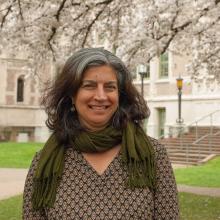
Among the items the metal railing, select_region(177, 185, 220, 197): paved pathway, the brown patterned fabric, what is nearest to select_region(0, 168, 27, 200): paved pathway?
select_region(177, 185, 220, 197): paved pathway

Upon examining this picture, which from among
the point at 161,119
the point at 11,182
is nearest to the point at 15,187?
the point at 11,182

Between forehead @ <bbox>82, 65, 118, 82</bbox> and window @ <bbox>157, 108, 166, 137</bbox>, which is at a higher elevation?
forehead @ <bbox>82, 65, 118, 82</bbox>

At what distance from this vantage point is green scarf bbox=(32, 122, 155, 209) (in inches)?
111

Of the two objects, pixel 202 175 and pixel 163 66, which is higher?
pixel 163 66

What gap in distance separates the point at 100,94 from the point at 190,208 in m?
8.01

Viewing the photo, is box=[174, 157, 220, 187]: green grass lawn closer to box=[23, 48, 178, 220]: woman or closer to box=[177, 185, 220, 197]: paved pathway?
box=[177, 185, 220, 197]: paved pathway

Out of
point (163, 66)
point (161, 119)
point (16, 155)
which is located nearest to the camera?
point (16, 155)

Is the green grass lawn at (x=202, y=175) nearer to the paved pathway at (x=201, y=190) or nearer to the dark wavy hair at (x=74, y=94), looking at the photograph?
the paved pathway at (x=201, y=190)

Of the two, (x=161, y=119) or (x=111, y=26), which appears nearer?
(x=111, y=26)

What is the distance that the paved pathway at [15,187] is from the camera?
12.9 m

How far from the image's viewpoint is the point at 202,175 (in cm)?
1645

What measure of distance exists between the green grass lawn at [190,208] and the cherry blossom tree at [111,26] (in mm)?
3267

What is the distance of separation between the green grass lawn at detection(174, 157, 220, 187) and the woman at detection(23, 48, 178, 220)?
11.9 m

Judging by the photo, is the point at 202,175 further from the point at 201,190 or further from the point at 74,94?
the point at 74,94
